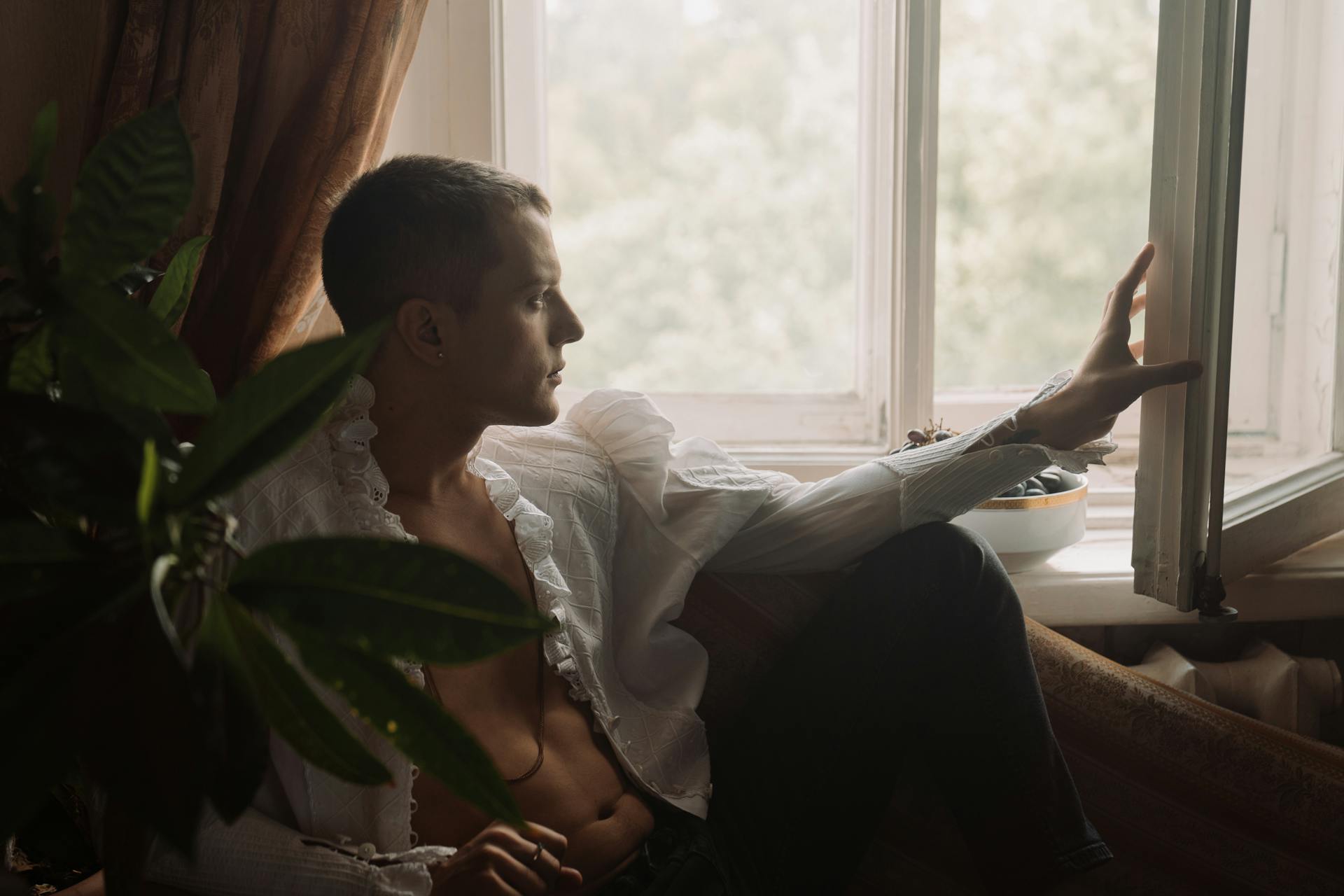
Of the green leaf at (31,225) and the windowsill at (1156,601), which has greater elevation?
the green leaf at (31,225)

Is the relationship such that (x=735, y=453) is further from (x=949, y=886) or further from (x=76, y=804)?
(x=76, y=804)

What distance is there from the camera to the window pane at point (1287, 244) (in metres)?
1.35

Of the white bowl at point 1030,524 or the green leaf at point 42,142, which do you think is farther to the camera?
the white bowl at point 1030,524

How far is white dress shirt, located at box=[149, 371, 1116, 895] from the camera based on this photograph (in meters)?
1.06

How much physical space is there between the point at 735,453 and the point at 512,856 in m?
1.05

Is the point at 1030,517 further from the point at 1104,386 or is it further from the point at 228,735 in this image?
the point at 228,735

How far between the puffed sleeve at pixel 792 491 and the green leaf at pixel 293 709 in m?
0.84

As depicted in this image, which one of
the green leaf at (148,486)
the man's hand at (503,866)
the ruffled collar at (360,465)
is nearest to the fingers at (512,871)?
the man's hand at (503,866)

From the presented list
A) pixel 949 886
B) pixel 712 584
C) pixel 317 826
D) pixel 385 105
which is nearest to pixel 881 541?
pixel 712 584

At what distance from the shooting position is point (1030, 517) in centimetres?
157

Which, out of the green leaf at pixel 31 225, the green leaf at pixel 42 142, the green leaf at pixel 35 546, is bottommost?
the green leaf at pixel 35 546

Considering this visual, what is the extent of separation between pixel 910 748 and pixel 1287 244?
908 mm

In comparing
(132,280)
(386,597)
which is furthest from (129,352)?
(132,280)

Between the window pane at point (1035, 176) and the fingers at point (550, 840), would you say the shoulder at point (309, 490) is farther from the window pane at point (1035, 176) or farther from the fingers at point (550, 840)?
the window pane at point (1035, 176)
